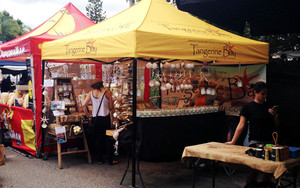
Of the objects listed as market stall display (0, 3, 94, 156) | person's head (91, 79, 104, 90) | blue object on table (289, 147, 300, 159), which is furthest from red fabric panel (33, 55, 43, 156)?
blue object on table (289, 147, 300, 159)

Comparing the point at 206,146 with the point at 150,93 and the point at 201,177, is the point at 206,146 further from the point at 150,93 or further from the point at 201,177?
the point at 150,93

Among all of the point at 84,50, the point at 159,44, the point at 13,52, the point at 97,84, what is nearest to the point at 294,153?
the point at 159,44

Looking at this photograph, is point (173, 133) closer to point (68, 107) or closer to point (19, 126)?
point (68, 107)

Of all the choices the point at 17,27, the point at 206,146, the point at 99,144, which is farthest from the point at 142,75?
the point at 17,27

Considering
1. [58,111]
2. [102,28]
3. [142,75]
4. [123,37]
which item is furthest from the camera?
[142,75]

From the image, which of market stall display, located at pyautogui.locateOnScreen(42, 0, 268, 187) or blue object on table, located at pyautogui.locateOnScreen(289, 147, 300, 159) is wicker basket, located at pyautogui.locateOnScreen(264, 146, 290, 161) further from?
market stall display, located at pyautogui.locateOnScreen(42, 0, 268, 187)

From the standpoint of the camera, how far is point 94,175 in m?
5.50

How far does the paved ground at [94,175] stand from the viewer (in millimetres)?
5016

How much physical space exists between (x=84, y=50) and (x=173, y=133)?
193cm

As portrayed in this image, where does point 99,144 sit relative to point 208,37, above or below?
below

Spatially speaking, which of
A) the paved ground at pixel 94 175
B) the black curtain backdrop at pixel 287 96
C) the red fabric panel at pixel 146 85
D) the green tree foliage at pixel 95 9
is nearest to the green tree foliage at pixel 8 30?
the green tree foliage at pixel 95 9

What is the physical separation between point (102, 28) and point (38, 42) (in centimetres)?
186

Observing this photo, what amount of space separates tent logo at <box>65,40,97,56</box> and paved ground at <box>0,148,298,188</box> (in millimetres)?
2080

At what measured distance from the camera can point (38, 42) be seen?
6.45 m
